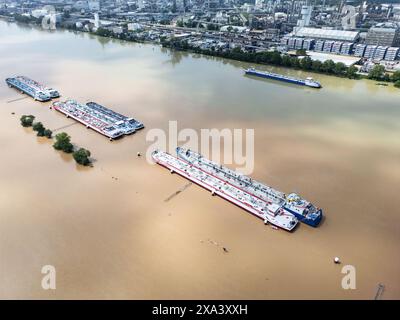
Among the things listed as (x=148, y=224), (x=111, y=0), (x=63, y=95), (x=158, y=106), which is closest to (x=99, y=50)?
(x=63, y=95)

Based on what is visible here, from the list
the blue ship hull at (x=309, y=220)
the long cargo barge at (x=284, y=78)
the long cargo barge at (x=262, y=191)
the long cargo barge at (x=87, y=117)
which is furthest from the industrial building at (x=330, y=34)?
the blue ship hull at (x=309, y=220)

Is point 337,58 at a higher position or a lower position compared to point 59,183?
higher

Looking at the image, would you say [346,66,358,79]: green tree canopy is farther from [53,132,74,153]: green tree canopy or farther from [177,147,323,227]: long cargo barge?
[53,132,74,153]: green tree canopy

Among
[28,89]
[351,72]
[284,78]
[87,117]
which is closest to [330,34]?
[351,72]

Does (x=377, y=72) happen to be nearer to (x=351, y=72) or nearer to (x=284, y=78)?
(x=351, y=72)

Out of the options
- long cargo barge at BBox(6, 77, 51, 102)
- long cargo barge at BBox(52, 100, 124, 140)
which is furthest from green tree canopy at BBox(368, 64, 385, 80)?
long cargo barge at BBox(6, 77, 51, 102)
